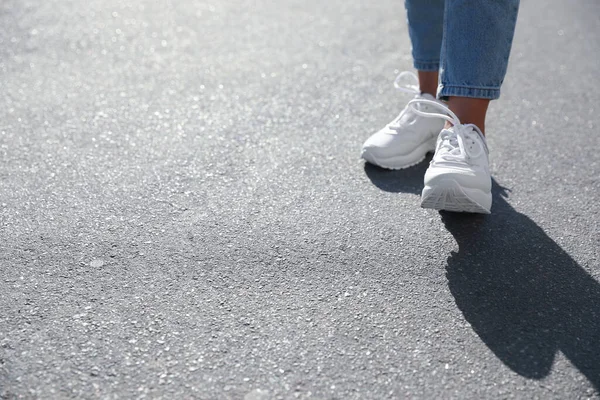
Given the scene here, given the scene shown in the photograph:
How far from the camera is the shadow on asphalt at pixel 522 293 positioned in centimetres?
173

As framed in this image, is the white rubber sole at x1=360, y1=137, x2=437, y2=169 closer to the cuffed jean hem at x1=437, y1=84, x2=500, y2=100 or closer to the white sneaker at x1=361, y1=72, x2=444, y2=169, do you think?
the white sneaker at x1=361, y1=72, x2=444, y2=169

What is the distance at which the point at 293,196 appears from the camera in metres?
2.40

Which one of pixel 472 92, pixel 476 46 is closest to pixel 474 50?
pixel 476 46

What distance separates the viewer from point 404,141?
2.59 m

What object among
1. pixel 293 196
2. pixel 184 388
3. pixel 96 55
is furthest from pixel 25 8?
pixel 184 388

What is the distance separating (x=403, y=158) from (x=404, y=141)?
0.06 m

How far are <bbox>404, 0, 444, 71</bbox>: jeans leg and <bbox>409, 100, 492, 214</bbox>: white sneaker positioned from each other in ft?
1.59

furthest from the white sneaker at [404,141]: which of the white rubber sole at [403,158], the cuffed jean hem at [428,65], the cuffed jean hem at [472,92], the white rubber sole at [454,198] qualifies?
the white rubber sole at [454,198]

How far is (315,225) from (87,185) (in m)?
0.81

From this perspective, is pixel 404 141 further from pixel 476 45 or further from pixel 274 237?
pixel 274 237

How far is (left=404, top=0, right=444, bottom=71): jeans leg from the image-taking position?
2.58 m

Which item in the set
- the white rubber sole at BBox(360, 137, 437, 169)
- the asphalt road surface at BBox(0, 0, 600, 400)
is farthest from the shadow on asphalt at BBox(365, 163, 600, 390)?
the white rubber sole at BBox(360, 137, 437, 169)

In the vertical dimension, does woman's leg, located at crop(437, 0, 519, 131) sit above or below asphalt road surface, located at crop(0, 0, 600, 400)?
above

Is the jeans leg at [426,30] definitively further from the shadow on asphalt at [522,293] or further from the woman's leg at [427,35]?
the shadow on asphalt at [522,293]
